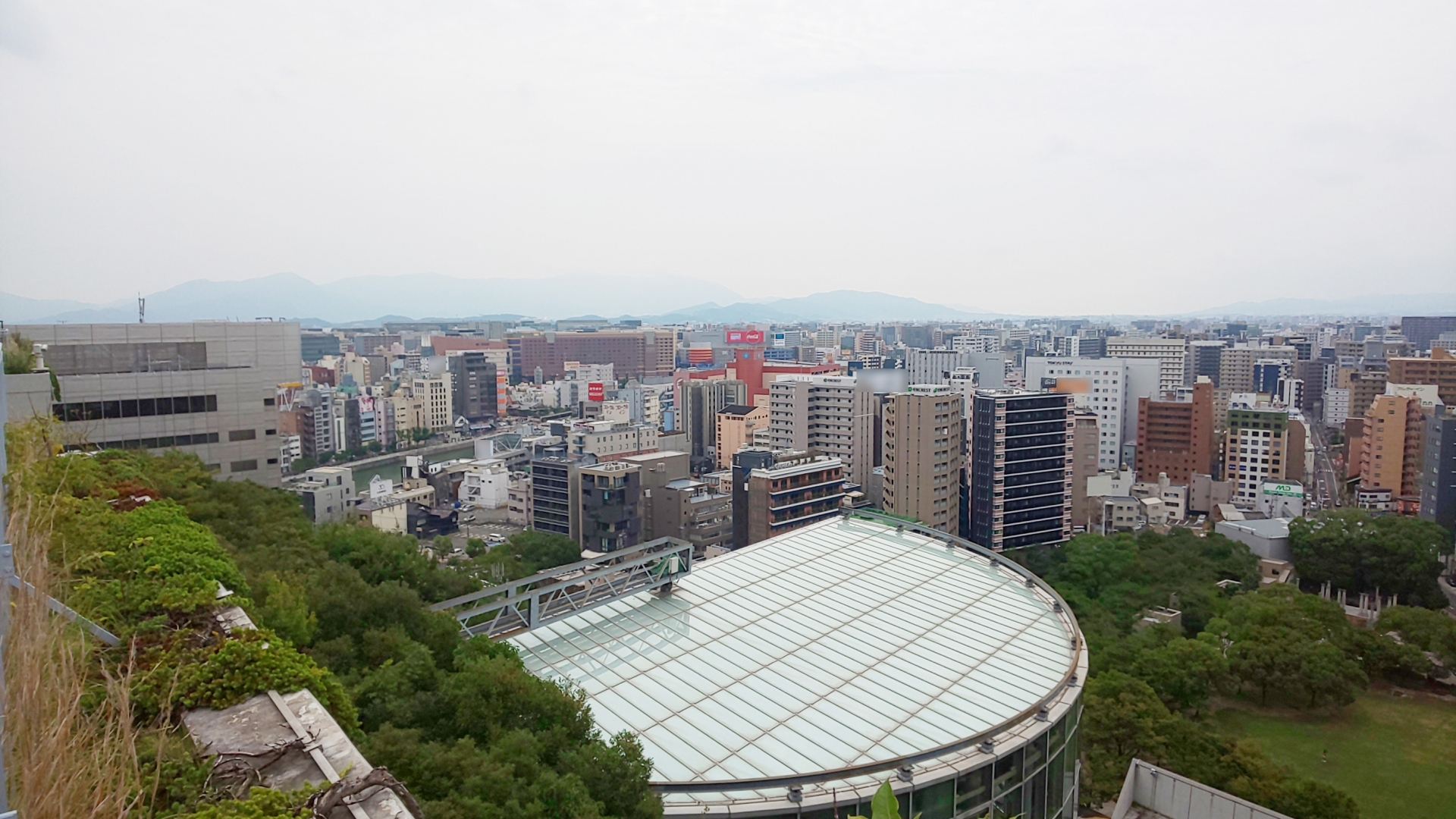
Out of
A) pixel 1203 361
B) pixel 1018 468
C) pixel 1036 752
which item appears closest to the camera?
pixel 1036 752

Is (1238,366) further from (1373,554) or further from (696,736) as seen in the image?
(696,736)

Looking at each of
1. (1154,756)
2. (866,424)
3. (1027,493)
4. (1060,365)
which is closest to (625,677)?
(1154,756)

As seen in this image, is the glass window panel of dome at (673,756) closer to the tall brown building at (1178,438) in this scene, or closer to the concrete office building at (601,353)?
the tall brown building at (1178,438)

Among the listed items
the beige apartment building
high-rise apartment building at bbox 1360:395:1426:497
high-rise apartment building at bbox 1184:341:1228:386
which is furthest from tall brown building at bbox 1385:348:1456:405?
the beige apartment building

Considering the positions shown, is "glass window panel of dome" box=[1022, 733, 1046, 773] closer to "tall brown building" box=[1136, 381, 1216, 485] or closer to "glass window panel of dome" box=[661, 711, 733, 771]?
"glass window panel of dome" box=[661, 711, 733, 771]

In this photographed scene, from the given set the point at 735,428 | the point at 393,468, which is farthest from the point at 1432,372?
the point at 393,468

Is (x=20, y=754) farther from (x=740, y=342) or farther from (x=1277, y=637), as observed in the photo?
(x=740, y=342)
